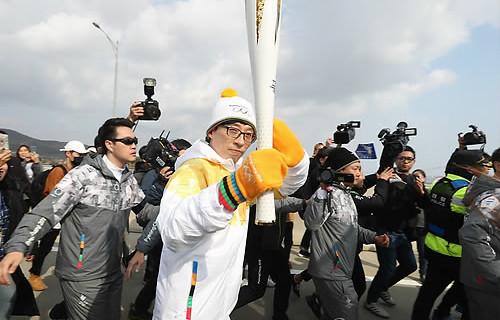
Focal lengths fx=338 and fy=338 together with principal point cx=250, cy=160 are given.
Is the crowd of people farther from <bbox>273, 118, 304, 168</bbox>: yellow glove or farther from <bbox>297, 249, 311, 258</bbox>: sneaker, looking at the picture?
<bbox>297, 249, 311, 258</bbox>: sneaker

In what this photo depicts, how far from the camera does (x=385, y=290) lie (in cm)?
382

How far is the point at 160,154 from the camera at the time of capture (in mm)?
3266

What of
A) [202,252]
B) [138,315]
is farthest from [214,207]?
[138,315]

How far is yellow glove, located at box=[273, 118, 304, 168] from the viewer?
5.24ft

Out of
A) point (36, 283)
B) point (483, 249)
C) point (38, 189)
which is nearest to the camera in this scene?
point (483, 249)

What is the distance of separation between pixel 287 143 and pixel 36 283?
376 cm

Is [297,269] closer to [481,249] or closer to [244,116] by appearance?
[481,249]

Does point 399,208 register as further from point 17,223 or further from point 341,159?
point 17,223

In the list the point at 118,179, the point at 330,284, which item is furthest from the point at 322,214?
the point at 118,179

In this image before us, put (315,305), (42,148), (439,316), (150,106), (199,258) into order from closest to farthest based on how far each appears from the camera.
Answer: (199,258) → (150,106) → (439,316) → (315,305) → (42,148)

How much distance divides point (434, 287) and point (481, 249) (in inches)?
36.4

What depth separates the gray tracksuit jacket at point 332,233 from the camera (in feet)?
8.73

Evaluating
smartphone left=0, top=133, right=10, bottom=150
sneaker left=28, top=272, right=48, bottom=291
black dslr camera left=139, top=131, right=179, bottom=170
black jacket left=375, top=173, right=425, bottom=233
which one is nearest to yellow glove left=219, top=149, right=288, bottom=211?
smartphone left=0, top=133, right=10, bottom=150

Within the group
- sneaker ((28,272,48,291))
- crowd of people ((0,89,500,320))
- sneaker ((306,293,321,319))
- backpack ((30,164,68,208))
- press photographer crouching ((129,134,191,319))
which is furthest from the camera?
backpack ((30,164,68,208))
